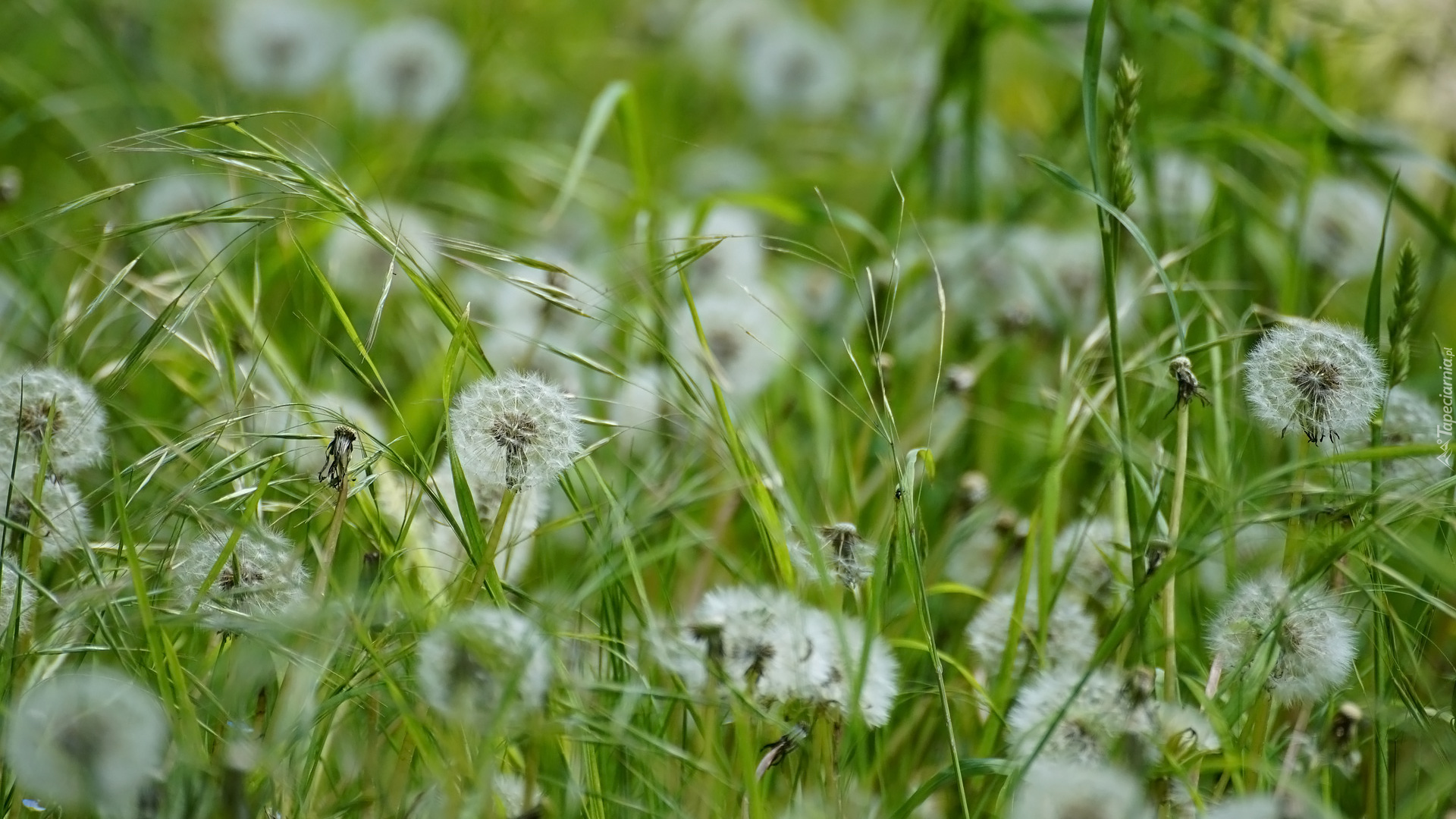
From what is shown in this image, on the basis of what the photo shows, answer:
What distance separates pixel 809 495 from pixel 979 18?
80cm

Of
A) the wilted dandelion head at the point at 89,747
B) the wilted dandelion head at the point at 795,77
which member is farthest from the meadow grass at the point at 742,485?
the wilted dandelion head at the point at 795,77

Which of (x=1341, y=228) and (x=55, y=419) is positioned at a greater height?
(x=1341, y=228)

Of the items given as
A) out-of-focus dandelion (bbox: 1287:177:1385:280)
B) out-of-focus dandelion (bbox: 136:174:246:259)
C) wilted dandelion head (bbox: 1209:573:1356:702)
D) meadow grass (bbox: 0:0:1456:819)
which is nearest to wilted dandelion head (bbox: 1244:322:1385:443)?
meadow grass (bbox: 0:0:1456:819)

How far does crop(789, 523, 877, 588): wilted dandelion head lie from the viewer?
87 cm

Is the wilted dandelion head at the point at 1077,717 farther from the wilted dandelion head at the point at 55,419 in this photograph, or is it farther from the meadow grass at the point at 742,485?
the wilted dandelion head at the point at 55,419

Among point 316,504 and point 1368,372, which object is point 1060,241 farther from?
point 316,504

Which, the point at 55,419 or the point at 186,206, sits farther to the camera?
the point at 186,206

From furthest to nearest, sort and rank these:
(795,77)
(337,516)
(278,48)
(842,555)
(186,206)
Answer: (795,77) < (278,48) < (186,206) < (842,555) < (337,516)

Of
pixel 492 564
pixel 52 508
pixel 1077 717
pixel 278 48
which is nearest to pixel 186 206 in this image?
pixel 278 48

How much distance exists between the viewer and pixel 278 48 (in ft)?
8.11

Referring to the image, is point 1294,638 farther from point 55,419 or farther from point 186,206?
point 186,206

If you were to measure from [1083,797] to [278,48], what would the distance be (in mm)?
2287

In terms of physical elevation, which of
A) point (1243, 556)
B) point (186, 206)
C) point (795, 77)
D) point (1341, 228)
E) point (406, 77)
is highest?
point (795, 77)

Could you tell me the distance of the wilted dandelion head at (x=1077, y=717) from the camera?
2.74ft
